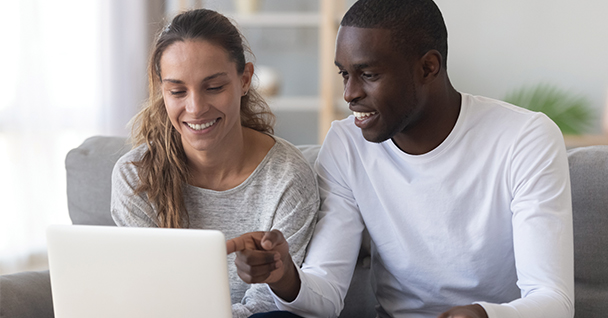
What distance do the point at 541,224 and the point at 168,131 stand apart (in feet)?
2.72

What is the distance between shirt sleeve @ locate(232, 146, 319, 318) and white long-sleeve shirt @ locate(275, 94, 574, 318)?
1.0 inches

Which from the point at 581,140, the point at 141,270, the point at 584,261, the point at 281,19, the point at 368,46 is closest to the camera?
the point at 141,270

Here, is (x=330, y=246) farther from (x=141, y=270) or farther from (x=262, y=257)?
(x=141, y=270)

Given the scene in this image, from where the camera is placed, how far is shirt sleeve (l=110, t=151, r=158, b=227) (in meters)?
1.27

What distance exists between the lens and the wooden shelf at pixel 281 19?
9.79 ft

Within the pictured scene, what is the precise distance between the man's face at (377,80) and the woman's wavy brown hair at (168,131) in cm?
28

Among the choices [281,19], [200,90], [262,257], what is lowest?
[262,257]

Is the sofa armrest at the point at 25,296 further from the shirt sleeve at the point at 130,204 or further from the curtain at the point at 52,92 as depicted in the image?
the curtain at the point at 52,92

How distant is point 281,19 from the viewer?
9.81 ft

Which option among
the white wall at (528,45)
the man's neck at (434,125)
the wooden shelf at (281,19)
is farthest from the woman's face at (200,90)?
the white wall at (528,45)

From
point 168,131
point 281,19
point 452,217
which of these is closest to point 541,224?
point 452,217

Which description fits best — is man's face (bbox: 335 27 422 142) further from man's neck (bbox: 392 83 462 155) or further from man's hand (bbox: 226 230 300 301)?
man's hand (bbox: 226 230 300 301)

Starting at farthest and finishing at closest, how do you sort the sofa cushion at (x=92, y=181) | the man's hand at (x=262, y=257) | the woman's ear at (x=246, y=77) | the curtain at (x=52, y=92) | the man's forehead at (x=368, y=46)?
the curtain at (x=52, y=92) → the sofa cushion at (x=92, y=181) → the woman's ear at (x=246, y=77) → the man's forehead at (x=368, y=46) → the man's hand at (x=262, y=257)

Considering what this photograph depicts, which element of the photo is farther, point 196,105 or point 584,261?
point 584,261
